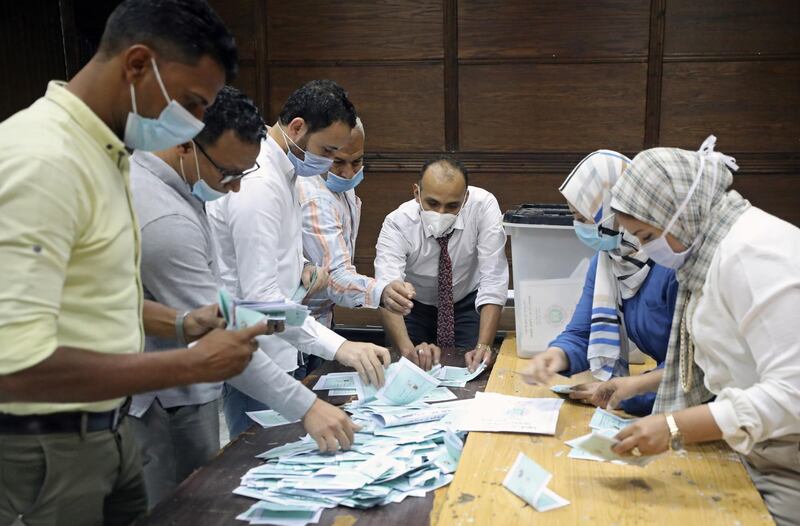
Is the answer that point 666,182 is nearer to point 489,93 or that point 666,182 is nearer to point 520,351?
point 520,351

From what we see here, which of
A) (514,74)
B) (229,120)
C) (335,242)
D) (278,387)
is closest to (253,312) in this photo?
(278,387)

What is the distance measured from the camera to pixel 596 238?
1966 millimetres

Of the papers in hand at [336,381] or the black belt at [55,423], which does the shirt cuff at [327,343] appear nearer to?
the papers in hand at [336,381]

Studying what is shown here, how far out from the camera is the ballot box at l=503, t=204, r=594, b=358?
91.2 inches

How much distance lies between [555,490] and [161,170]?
3.73ft

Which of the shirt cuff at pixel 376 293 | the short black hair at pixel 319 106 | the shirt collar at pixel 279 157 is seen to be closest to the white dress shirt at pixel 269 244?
the shirt collar at pixel 279 157

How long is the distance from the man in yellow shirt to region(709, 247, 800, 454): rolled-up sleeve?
3.03ft

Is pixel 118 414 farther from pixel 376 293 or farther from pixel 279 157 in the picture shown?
pixel 376 293

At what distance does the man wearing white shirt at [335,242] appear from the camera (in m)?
2.58

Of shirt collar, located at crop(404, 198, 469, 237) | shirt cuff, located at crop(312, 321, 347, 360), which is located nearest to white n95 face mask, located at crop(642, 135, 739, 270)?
shirt cuff, located at crop(312, 321, 347, 360)

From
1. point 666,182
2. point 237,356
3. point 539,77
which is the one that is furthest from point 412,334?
point 539,77

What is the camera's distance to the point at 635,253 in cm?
187

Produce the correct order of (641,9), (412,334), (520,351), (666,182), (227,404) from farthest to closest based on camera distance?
1. (641,9)
2. (412,334)
3. (520,351)
4. (227,404)
5. (666,182)

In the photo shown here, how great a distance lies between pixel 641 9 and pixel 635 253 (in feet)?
9.98
